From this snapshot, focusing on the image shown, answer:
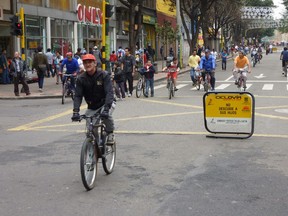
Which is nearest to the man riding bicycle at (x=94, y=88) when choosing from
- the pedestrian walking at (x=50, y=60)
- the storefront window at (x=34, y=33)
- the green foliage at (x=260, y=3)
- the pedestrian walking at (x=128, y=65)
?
the pedestrian walking at (x=128, y=65)

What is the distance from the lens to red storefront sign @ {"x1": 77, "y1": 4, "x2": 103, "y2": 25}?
116ft

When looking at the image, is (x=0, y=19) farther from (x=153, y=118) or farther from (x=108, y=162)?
(x=108, y=162)

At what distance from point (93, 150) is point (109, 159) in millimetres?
965

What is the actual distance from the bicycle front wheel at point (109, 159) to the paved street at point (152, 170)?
0.14 metres

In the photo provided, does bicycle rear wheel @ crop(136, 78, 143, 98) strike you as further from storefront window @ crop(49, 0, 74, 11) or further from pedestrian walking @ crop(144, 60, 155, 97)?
storefront window @ crop(49, 0, 74, 11)

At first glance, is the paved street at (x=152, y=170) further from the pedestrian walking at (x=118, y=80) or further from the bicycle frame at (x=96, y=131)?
the pedestrian walking at (x=118, y=80)

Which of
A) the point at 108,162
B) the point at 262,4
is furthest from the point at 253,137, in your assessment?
the point at 262,4

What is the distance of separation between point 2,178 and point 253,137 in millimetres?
5310

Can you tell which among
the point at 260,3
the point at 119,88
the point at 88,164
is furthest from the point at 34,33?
the point at 260,3

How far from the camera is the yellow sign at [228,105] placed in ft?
33.7

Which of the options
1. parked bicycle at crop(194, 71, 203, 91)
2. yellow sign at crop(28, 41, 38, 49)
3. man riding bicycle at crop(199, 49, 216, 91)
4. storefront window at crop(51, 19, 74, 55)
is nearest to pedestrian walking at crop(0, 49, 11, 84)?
yellow sign at crop(28, 41, 38, 49)

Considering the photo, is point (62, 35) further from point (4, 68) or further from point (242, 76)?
point (242, 76)

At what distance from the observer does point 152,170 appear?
24.6 feet

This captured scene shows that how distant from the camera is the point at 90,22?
37812mm
